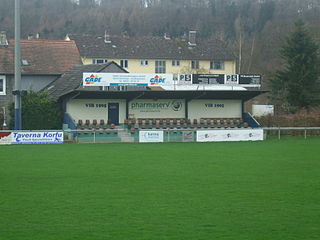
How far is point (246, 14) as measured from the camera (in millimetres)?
125625

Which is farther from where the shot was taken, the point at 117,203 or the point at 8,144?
the point at 8,144

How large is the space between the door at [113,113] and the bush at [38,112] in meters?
4.71

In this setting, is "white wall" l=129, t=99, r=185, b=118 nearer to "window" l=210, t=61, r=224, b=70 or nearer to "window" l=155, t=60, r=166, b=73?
"window" l=155, t=60, r=166, b=73

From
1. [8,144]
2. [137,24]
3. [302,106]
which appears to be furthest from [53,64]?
[137,24]

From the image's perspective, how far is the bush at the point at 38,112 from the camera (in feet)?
149

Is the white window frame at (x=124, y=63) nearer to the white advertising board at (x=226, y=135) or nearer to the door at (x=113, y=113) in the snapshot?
the door at (x=113, y=113)

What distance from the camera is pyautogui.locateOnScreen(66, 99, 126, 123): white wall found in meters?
47.9

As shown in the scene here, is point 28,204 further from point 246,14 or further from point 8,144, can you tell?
point 246,14

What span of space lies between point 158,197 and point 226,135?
26.1 metres

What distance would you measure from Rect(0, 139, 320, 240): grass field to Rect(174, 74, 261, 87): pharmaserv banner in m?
19.6

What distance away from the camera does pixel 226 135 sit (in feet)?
139

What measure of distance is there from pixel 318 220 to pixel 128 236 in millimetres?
4202

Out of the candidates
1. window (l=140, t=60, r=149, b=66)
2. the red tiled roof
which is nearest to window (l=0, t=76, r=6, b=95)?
the red tiled roof

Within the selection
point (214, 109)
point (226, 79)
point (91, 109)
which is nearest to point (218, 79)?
point (226, 79)
